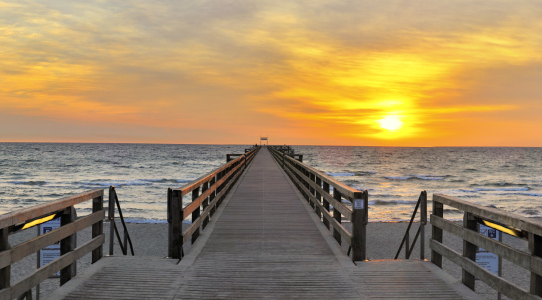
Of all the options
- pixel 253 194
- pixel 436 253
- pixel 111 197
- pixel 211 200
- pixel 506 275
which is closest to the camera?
pixel 436 253

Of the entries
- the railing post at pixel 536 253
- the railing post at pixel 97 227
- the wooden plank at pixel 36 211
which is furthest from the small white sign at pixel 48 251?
the railing post at pixel 536 253

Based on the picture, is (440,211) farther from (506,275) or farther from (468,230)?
(506,275)

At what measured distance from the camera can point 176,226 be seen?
6.12m

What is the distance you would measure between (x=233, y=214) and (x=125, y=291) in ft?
18.0

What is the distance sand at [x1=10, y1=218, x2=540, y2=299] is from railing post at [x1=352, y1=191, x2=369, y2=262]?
593cm

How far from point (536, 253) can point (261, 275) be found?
3.14 metres

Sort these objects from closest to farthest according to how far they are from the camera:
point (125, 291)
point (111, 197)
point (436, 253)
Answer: point (125, 291)
point (436, 253)
point (111, 197)

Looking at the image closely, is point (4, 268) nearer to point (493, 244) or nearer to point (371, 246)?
point (493, 244)

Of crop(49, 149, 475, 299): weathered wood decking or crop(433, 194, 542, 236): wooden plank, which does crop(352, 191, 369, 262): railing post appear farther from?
crop(433, 194, 542, 236): wooden plank

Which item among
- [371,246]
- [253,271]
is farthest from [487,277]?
[371,246]

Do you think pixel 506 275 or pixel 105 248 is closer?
pixel 506 275

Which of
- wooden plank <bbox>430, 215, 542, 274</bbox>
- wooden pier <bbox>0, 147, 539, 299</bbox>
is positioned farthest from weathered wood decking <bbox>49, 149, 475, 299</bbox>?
wooden plank <bbox>430, 215, 542, 274</bbox>

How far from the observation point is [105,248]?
14.6 meters

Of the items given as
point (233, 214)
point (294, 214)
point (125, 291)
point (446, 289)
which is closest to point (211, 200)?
point (233, 214)
